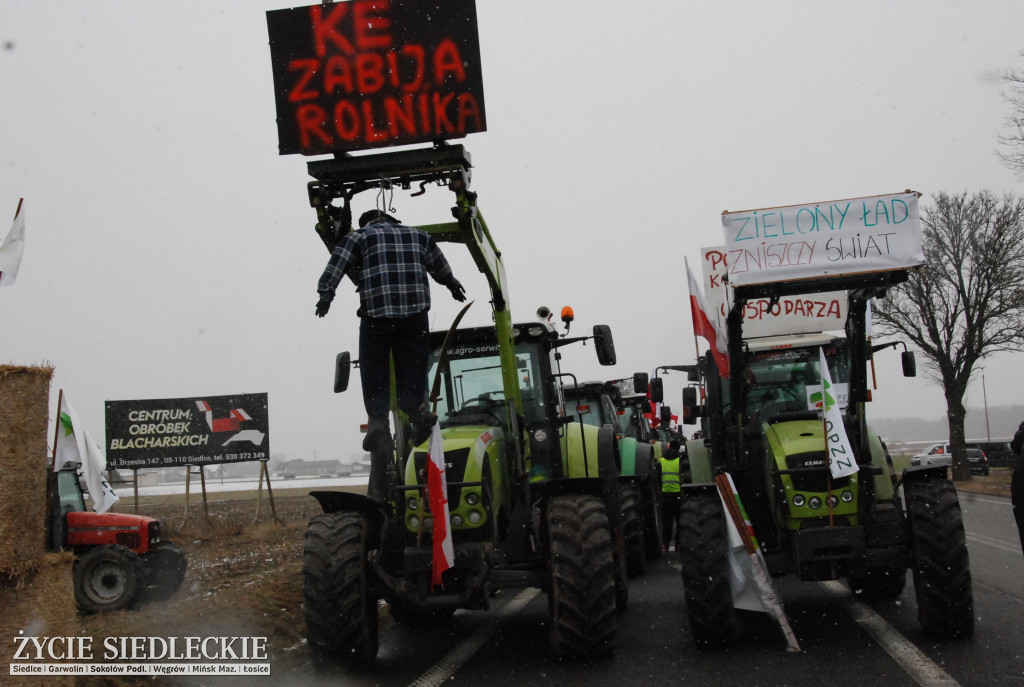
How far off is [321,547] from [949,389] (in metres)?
31.7

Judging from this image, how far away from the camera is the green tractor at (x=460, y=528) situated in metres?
6.88

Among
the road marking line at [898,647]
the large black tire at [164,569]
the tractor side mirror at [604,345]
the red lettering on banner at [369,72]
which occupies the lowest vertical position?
the road marking line at [898,647]

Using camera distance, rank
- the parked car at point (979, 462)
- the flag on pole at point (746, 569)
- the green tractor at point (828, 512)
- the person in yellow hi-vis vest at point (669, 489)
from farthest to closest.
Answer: the parked car at point (979, 462)
the person in yellow hi-vis vest at point (669, 489)
the flag on pole at point (746, 569)
the green tractor at point (828, 512)

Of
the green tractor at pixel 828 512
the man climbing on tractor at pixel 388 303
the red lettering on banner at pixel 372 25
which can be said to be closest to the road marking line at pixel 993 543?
the green tractor at pixel 828 512

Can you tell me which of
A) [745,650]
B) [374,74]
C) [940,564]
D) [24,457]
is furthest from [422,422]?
[940,564]

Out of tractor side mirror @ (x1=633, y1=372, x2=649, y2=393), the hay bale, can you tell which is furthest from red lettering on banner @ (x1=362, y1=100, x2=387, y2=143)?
tractor side mirror @ (x1=633, y1=372, x2=649, y2=393)

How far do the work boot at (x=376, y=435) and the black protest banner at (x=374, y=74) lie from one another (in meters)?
1.92

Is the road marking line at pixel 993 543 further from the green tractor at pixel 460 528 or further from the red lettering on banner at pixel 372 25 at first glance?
the red lettering on banner at pixel 372 25

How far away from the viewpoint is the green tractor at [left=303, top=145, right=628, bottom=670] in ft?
22.6

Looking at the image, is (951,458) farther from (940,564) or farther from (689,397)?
(940,564)

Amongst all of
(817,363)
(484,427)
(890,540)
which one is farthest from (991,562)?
(484,427)

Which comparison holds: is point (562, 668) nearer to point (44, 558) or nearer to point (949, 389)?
point (44, 558)

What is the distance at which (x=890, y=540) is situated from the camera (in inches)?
307

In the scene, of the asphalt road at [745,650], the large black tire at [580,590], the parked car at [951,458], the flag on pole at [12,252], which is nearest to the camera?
the asphalt road at [745,650]
